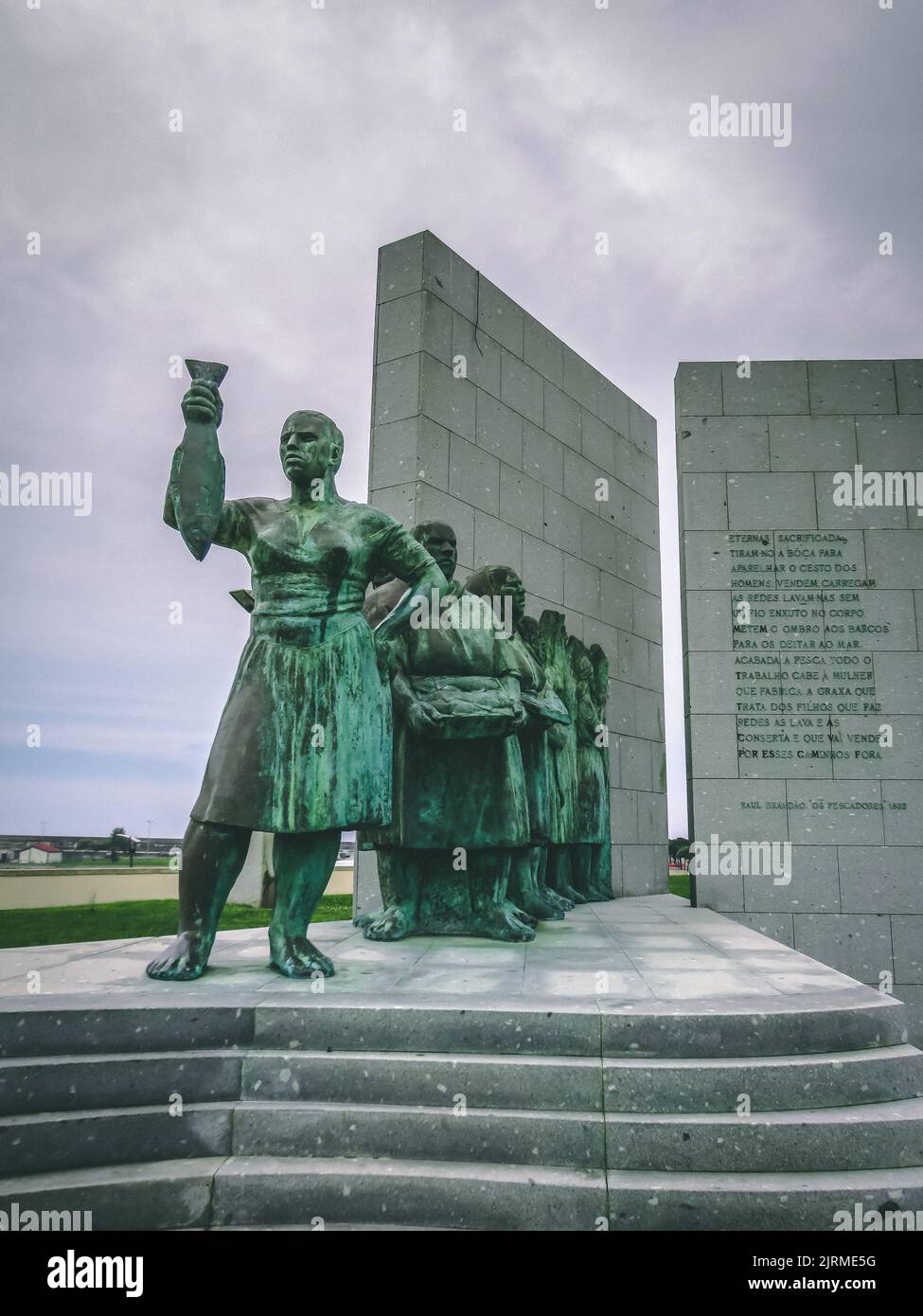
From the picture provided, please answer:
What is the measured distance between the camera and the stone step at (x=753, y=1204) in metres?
2.25

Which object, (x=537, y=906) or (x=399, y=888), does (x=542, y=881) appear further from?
(x=399, y=888)

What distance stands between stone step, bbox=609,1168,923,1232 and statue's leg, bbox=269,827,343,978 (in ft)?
5.07

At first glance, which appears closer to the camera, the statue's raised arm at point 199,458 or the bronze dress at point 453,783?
the statue's raised arm at point 199,458

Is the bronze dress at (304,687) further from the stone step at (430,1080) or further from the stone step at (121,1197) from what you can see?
the stone step at (121,1197)

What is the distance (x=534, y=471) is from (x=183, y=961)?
22.0 ft

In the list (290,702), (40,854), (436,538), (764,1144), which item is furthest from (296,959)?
(40,854)

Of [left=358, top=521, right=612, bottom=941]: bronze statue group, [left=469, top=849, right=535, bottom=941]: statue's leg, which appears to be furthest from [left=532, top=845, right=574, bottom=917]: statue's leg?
[left=469, top=849, right=535, bottom=941]: statue's leg

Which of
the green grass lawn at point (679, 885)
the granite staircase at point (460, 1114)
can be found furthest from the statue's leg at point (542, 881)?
the green grass lawn at point (679, 885)

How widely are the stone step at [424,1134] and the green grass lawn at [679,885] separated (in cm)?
831

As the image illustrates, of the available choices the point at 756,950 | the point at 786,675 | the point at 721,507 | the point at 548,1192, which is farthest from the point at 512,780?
the point at 721,507

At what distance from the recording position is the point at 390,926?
15.7 ft

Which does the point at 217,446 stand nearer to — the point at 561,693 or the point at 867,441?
the point at 561,693

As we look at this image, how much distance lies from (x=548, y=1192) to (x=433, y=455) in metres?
6.13
